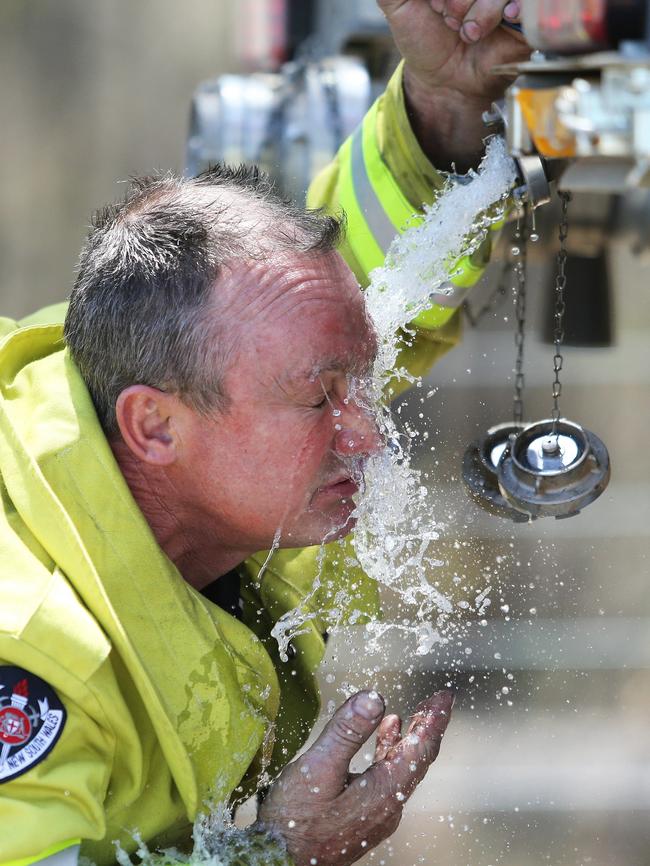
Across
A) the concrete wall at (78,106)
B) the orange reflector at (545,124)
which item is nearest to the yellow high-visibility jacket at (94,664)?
the orange reflector at (545,124)

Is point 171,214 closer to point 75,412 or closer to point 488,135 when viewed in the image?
point 75,412

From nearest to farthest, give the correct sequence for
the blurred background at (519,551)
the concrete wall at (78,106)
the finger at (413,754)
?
1. the finger at (413,754)
2. the blurred background at (519,551)
3. the concrete wall at (78,106)

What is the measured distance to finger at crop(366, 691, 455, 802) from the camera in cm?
193

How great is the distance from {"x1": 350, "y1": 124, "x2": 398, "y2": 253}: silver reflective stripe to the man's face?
0.32 meters

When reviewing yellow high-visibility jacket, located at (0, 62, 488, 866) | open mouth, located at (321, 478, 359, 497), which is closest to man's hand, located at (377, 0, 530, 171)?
open mouth, located at (321, 478, 359, 497)

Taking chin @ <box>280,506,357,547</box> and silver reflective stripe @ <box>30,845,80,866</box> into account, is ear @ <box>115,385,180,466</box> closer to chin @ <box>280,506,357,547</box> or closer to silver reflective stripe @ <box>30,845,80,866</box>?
chin @ <box>280,506,357,547</box>

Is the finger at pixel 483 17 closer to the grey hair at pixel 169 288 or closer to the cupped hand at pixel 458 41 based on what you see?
the cupped hand at pixel 458 41

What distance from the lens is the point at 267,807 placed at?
1.91 m

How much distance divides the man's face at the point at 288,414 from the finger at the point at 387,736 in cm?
33

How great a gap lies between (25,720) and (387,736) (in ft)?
2.09

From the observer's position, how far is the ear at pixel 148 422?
1.98 m

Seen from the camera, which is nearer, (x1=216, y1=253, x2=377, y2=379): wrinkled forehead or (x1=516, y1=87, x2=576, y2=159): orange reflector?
(x1=516, y1=87, x2=576, y2=159): orange reflector

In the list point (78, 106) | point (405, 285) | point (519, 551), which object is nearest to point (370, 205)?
point (405, 285)

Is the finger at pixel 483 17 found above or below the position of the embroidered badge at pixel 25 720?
above
